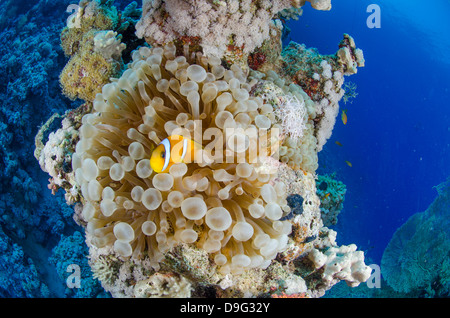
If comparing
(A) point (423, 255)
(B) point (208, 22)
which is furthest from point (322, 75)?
(A) point (423, 255)

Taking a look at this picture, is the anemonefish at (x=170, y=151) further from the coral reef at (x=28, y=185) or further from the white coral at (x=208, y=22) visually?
the coral reef at (x=28, y=185)

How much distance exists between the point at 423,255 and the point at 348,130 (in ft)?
48.8

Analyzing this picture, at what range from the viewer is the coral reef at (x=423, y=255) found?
6.05m

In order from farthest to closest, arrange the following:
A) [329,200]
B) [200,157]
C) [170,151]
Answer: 1. [329,200]
2. [200,157]
3. [170,151]

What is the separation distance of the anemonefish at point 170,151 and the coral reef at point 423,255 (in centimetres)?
688

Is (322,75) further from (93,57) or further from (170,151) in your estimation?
(93,57)

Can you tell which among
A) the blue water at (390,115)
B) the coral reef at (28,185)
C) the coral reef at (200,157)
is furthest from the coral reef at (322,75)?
the blue water at (390,115)

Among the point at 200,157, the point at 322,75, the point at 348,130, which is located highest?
the point at 322,75

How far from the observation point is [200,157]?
1.65 m

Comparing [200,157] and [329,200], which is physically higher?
[200,157]

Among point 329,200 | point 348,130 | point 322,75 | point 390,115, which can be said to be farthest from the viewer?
point 390,115

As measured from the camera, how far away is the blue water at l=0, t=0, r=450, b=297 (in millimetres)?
5742
